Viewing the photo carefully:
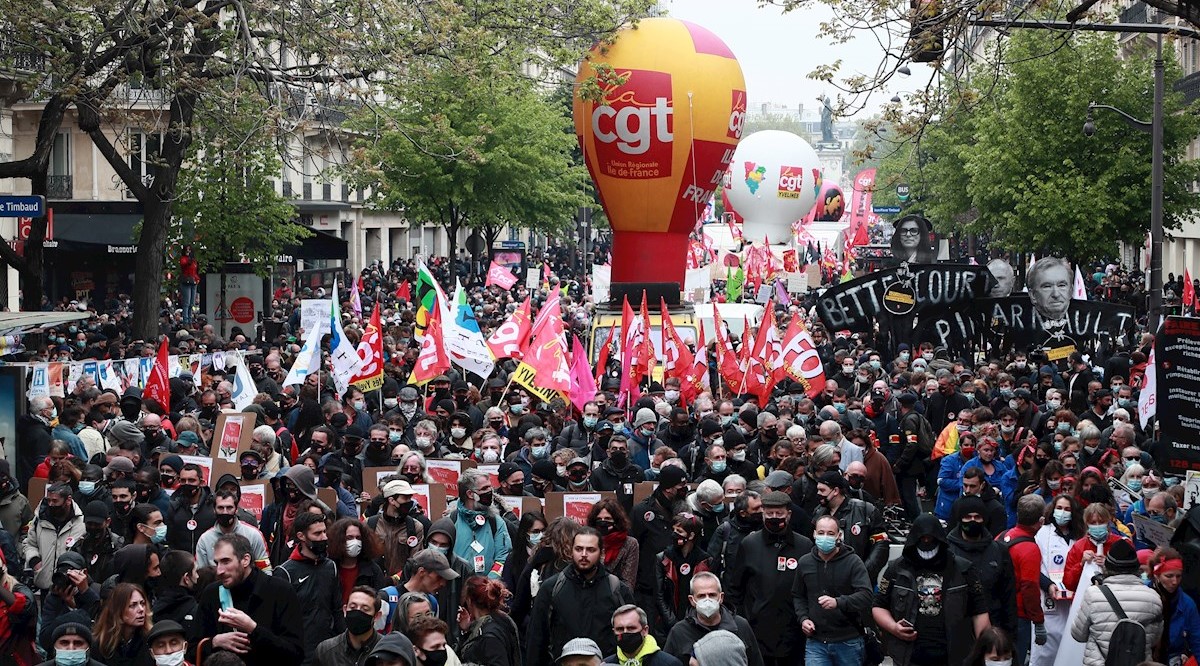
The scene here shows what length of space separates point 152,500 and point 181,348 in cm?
1171

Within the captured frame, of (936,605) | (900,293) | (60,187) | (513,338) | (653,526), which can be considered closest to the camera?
(936,605)

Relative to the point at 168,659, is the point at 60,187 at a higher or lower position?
Answer: higher

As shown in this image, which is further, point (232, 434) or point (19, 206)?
point (19, 206)

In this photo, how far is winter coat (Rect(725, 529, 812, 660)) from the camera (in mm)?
10234

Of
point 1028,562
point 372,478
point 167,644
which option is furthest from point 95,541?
point 1028,562

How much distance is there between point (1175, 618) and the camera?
937 centimetres

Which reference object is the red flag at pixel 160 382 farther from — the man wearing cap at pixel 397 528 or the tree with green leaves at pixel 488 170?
the tree with green leaves at pixel 488 170

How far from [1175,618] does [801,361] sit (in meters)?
10.5

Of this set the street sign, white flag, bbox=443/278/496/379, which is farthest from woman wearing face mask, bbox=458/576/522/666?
white flag, bbox=443/278/496/379

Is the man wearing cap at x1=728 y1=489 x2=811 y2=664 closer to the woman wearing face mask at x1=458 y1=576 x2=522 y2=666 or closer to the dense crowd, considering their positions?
the dense crowd

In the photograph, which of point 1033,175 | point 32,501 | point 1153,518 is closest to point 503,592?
point 1153,518

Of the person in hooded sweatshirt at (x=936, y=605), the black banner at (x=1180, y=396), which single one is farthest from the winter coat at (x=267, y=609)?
the black banner at (x=1180, y=396)

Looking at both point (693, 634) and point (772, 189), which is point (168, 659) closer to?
point (693, 634)

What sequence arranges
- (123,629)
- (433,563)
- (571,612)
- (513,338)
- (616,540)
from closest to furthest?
1. (123,629)
2. (433,563)
3. (571,612)
4. (616,540)
5. (513,338)
